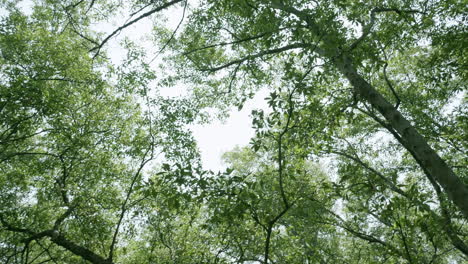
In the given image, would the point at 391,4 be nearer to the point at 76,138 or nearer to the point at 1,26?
the point at 76,138

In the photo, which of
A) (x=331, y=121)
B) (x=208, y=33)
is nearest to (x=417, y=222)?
(x=331, y=121)

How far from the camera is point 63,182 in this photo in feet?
25.1

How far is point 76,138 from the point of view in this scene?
805 cm

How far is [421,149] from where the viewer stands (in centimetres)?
531

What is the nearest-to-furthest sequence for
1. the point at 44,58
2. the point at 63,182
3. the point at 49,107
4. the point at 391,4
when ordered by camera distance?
the point at 49,107 → the point at 63,182 → the point at 391,4 → the point at 44,58

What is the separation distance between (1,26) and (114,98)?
3.83 metres

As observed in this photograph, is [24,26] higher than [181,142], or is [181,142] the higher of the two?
[24,26]

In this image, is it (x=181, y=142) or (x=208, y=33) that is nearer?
(x=181, y=142)

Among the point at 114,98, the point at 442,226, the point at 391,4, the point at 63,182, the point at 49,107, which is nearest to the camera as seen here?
the point at 442,226

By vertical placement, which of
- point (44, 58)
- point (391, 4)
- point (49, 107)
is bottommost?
point (49, 107)

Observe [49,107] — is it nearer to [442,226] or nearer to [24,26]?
[24,26]

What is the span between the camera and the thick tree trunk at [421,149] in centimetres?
478

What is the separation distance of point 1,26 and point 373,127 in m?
12.9

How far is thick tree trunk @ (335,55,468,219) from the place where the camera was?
4779 mm
